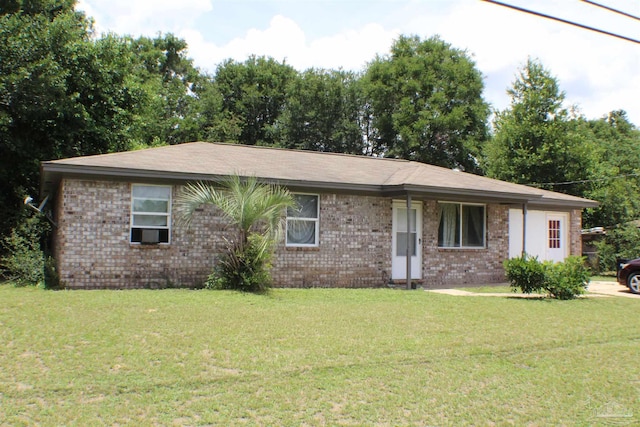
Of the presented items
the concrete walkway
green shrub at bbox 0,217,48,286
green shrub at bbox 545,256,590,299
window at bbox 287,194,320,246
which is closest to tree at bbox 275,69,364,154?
window at bbox 287,194,320,246

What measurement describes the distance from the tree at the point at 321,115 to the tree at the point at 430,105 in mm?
1675

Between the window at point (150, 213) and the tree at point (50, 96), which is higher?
the tree at point (50, 96)

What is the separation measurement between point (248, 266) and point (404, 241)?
16.7 ft

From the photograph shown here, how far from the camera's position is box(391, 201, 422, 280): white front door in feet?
50.0

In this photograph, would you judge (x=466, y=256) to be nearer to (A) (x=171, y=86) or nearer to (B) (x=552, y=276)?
(B) (x=552, y=276)

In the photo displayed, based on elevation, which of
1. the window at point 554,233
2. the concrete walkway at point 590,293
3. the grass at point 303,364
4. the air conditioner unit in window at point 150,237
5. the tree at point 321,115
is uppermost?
the tree at point 321,115

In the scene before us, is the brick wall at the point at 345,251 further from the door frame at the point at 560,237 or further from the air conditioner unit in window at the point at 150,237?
the door frame at the point at 560,237

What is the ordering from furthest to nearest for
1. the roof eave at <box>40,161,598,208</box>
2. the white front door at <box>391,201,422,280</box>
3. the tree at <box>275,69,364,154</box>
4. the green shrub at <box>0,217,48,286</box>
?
the tree at <box>275,69,364,154</box> → the white front door at <box>391,201,422,280</box> → the green shrub at <box>0,217,48,286</box> → the roof eave at <box>40,161,598,208</box>

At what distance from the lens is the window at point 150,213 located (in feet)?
42.2

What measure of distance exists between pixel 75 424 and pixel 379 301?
25.1 ft

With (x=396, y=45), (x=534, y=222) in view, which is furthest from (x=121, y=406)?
(x=396, y=45)

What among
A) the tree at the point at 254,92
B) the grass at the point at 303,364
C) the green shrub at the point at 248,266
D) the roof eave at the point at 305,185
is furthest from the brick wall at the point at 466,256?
the tree at the point at 254,92

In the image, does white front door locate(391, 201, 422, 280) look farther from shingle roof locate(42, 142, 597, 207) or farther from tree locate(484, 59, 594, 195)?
tree locate(484, 59, 594, 195)

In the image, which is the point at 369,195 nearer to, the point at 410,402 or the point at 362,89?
the point at 410,402
